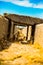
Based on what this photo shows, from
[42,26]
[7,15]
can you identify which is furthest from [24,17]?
[42,26]

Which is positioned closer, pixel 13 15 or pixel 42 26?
pixel 42 26

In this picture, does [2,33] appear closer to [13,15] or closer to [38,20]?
[13,15]

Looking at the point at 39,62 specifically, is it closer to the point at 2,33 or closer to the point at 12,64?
the point at 12,64

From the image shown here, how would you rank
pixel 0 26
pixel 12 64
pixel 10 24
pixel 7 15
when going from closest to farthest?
pixel 12 64 < pixel 0 26 < pixel 7 15 < pixel 10 24

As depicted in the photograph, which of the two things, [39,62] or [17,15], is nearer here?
[39,62]

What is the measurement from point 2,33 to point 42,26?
337cm

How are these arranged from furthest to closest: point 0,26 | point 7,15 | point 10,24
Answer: point 10,24 → point 7,15 → point 0,26

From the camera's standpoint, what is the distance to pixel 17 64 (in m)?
7.71

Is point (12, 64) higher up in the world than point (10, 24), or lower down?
lower down

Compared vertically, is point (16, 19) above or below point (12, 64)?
above

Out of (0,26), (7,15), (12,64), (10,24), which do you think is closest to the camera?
(12,64)

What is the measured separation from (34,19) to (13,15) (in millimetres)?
2270

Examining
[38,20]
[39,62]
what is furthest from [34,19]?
[39,62]

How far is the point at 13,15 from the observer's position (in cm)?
1510
